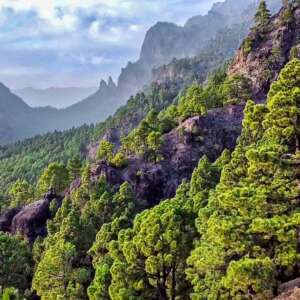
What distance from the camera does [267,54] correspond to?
294 ft

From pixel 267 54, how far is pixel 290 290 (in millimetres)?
71003

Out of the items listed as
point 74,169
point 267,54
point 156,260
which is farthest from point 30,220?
point 267,54

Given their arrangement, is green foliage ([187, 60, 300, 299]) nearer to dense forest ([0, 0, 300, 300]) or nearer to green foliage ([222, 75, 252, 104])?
dense forest ([0, 0, 300, 300])

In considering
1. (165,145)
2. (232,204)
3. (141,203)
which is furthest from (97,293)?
(165,145)

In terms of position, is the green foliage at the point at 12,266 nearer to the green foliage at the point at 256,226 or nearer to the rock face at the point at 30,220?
the rock face at the point at 30,220

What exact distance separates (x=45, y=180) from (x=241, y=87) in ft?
118

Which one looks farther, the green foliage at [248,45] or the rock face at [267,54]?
the green foliage at [248,45]

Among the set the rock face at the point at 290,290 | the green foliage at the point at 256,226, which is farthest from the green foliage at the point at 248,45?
the rock face at the point at 290,290

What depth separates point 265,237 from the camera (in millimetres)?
26734

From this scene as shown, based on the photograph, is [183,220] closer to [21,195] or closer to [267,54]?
[21,195]

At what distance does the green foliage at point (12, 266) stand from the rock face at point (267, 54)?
1893 inches

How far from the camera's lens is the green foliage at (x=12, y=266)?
49.8 metres

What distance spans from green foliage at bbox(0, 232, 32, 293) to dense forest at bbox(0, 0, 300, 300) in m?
0.11

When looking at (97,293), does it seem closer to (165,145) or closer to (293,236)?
(293,236)
